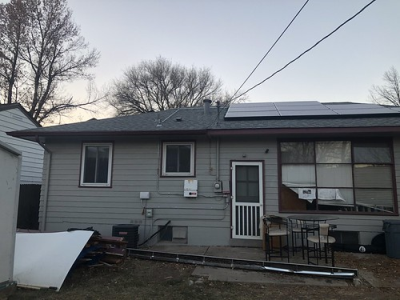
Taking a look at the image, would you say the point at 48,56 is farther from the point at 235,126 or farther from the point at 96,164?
the point at 235,126

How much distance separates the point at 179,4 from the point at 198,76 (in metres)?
19.5

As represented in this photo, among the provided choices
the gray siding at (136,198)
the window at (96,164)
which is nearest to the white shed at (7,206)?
the gray siding at (136,198)

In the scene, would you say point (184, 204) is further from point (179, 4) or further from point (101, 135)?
point (179, 4)

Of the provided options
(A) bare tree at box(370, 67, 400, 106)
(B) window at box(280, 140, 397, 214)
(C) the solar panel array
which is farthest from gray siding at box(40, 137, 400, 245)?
(A) bare tree at box(370, 67, 400, 106)

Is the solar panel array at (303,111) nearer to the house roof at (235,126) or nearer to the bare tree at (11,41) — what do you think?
the house roof at (235,126)

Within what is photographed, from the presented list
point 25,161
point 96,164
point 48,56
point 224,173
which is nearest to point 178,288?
point 224,173

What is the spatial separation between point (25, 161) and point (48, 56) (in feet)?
36.9

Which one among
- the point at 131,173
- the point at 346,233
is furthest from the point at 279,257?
the point at 131,173

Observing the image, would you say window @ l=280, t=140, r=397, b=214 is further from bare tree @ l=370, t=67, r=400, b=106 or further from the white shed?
bare tree @ l=370, t=67, r=400, b=106

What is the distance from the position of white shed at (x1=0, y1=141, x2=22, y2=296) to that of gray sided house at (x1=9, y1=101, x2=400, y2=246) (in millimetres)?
3444

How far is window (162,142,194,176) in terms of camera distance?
702cm

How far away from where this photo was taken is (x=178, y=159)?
710 cm

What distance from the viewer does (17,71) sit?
17828 millimetres

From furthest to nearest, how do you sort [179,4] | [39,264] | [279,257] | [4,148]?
[179,4], [279,257], [39,264], [4,148]
